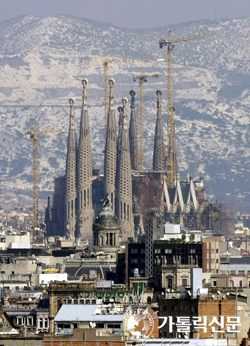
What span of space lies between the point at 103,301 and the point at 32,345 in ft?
19.3

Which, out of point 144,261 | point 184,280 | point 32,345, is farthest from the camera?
point 144,261

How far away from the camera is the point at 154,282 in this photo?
105 m

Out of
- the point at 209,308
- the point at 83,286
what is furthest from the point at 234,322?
the point at 83,286

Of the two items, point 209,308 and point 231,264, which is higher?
point 231,264

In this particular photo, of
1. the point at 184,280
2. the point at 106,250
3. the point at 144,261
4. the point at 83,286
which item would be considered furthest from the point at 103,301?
the point at 106,250

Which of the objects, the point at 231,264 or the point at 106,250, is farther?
the point at 106,250

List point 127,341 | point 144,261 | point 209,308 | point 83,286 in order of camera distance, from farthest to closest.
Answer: point 144,261 → point 83,286 → point 209,308 → point 127,341

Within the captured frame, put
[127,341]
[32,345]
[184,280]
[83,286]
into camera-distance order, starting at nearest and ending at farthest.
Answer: [127,341], [32,345], [83,286], [184,280]

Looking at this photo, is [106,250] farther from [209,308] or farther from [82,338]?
[82,338]

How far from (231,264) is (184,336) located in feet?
236

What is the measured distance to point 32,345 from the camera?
56438 millimetres

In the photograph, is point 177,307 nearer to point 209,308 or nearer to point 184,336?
point 209,308

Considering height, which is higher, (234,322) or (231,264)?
(231,264)

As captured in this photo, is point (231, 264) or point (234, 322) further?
point (231, 264)
